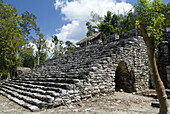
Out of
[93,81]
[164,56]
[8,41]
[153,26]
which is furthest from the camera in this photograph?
[8,41]

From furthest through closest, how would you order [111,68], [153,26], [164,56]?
[164,56] < [111,68] < [153,26]

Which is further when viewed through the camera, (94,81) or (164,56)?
(164,56)

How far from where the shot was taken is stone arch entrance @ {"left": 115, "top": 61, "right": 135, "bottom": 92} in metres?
8.32

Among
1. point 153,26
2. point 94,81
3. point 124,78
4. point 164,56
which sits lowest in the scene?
point 124,78

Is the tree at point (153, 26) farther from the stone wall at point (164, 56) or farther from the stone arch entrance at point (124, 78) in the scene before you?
the stone wall at point (164, 56)

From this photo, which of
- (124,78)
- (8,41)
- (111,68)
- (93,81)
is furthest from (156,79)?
(8,41)

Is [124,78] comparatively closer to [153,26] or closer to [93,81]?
[93,81]

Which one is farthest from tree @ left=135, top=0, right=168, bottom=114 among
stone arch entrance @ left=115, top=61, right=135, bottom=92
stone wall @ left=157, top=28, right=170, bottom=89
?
stone wall @ left=157, top=28, right=170, bottom=89

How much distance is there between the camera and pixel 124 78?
28.9 feet

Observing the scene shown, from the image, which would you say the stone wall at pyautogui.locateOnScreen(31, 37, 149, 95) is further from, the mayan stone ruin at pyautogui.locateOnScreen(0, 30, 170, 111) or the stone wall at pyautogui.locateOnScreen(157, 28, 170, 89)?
the stone wall at pyautogui.locateOnScreen(157, 28, 170, 89)

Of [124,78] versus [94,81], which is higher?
[94,81]

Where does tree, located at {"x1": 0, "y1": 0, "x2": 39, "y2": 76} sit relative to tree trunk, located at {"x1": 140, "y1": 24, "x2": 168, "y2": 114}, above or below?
above

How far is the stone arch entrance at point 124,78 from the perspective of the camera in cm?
832

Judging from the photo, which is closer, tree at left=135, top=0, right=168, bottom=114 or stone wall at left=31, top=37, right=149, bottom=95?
tree at left=135, top=0, right=168, bottom=114
